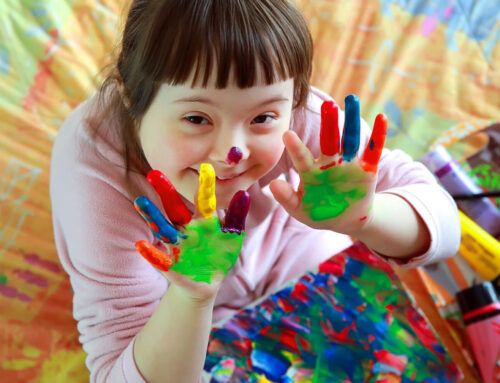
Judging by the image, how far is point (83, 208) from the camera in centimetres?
73

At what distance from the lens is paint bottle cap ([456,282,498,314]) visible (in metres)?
0.94

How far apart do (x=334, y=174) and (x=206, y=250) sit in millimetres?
169

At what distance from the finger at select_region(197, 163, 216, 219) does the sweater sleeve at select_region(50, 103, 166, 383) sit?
0.23 m

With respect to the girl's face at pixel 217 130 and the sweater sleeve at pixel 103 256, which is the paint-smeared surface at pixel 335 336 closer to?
the sweater sleeve at pixel 103 256

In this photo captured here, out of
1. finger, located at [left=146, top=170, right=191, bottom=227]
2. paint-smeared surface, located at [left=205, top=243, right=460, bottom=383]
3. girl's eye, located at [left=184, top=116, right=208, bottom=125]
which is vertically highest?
girl's eye, located at [left=184, top=116, right=208, bottom=125]

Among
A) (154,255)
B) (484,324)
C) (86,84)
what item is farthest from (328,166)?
(86,84)

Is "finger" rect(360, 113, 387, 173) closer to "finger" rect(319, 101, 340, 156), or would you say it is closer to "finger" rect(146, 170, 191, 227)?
"finger" rect(319, 101, 340, 156)

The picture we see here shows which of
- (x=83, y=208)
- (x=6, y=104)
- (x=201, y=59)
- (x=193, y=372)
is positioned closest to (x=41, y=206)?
(x=6, y=104)

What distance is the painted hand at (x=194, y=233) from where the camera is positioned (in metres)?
0.52

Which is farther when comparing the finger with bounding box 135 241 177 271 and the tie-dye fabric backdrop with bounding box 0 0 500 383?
the tie-dye fabric backdrop with bounding box 0 0 500 383

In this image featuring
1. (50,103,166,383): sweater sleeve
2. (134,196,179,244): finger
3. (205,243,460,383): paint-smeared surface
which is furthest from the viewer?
(205,243,460,383): paint-smeared surface

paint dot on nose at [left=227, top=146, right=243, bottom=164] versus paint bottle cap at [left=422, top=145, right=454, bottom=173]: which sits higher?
paint dot on nose at [left=227, top=146, right=243, bottom=164]

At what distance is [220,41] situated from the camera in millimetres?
533

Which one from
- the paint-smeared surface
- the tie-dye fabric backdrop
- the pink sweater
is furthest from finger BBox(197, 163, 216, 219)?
the tie-dye fabric backdrop
